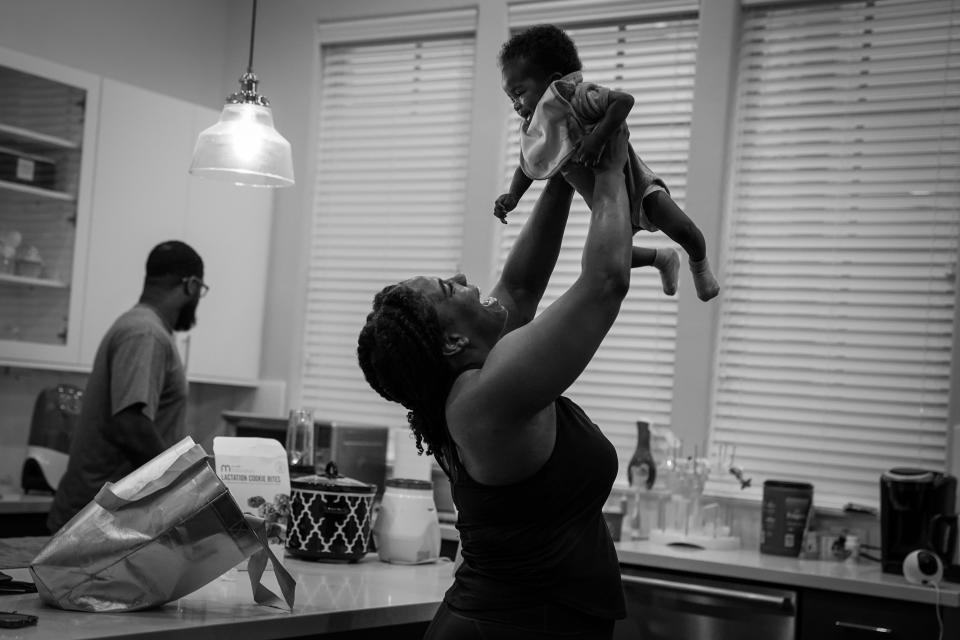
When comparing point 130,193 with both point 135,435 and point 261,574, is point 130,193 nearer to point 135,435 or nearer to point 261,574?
point 135,435

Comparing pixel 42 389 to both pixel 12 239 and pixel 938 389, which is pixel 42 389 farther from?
pixel 938 389

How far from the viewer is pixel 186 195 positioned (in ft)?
14.9

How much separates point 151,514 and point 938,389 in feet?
9.01

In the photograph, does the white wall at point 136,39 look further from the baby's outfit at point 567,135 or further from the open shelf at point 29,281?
the baby's outfit at point 567,135

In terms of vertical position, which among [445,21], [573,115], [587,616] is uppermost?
[445,21]

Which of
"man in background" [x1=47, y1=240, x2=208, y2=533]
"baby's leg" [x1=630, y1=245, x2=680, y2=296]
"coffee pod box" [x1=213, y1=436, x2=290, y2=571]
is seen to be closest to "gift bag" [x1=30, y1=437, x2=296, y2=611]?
"coffee pod box" [x1=213, y1=436, x2=290, y2=571]

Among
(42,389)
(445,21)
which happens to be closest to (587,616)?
(42,389)

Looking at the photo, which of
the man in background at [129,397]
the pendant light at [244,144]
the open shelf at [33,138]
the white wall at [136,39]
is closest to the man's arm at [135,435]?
the man in background at [129,397]

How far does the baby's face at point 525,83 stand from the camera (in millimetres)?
1738

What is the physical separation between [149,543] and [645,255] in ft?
3.09

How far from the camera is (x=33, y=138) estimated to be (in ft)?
13.2

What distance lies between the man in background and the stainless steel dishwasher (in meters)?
1.46

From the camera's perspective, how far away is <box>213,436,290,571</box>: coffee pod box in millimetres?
2449

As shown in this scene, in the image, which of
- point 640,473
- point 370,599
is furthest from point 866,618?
point 370,599
